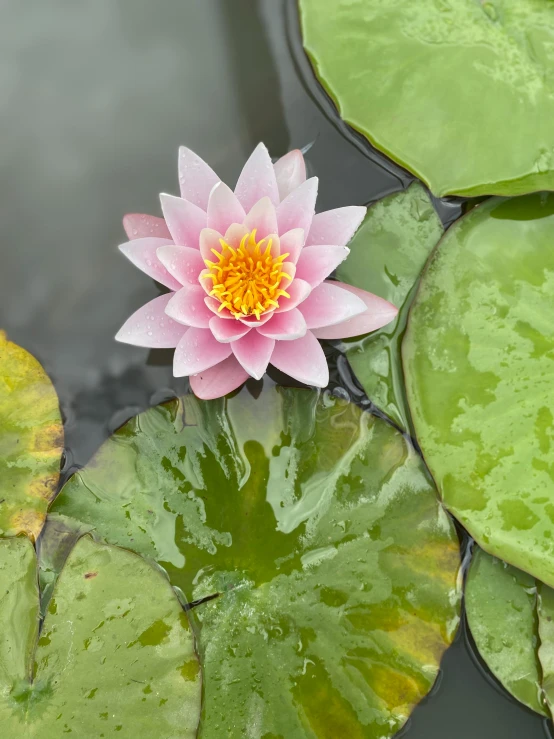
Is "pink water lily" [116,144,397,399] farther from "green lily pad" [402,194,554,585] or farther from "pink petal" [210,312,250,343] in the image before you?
"green lily pad" [402,194,554,585]

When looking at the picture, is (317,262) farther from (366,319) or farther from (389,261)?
(389,261)

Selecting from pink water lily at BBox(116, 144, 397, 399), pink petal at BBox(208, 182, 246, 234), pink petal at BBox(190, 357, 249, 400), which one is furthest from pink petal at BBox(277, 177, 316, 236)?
pink petal at BBox(190, 357, 249, 400)

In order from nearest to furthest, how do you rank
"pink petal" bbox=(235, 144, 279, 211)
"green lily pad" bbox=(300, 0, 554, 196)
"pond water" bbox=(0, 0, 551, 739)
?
"pink petal" bbox=(235, 144, 279, 211)
"green lily pad" bbox=(300, 0, 554, 196)
"pond water" bbox=(0, 0, 551, 739)

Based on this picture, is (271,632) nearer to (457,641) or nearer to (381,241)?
(457,641)

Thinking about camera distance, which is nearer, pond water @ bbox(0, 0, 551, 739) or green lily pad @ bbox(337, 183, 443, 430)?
green lily pad @ bbox(337, 183, 443, 430)

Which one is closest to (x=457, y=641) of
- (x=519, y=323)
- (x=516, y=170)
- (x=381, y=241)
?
(x=519, y=323)

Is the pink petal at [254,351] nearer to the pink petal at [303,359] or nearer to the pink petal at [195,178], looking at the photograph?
the pink petal at [303,359]

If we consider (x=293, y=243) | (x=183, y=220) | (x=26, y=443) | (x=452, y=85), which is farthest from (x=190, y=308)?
(x=452, y=85)
